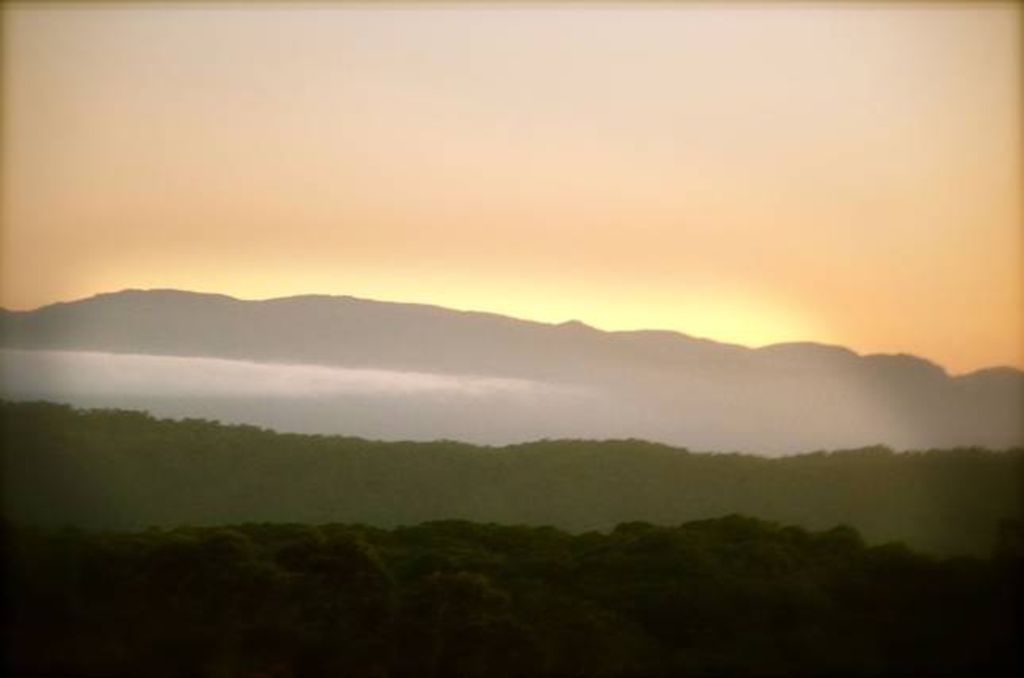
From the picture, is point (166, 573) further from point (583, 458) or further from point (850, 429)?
point (850, 429)

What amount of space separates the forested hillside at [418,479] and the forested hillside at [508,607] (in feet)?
0.45

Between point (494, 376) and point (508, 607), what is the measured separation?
38.3 inches

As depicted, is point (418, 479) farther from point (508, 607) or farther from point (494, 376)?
point (508, 607)

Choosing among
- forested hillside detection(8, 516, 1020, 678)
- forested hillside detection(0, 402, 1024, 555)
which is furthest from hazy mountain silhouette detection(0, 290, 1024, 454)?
forested hillside detection(8, 516, 1020, 678)

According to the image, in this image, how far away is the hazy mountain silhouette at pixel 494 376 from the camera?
16.9ft

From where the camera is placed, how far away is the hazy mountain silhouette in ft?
16.9

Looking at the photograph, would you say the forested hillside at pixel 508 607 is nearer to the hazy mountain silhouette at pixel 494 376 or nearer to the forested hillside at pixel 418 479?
the forested hillside at pixel 418 479

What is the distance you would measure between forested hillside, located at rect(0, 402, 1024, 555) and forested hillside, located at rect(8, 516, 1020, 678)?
14 cm

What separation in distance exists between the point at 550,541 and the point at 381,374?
0.97m

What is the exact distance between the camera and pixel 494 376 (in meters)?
5.30

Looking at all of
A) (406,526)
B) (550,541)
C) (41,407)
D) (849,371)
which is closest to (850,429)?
(849,371)

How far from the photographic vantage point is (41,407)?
5246 mm

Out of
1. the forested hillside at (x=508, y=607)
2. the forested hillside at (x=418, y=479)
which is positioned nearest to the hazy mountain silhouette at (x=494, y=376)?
the forested hillside at (x=418, y=479)

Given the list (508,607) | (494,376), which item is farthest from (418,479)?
(508,607)
